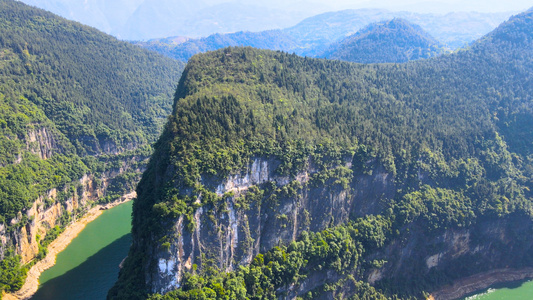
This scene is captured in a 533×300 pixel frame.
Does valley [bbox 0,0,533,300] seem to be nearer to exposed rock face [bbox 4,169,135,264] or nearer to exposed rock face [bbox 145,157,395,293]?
exposed rock face [bbox 145,157,395,293]

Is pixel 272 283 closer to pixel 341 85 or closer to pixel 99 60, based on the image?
pixel 341 85

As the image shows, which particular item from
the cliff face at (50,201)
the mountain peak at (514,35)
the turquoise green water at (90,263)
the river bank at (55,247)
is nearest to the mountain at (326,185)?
the turquoise green water at (90,263)

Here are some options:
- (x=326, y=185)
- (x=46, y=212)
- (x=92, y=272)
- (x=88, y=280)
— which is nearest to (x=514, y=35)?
(x=326, y=185)

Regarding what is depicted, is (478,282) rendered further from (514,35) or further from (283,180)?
(514,35)

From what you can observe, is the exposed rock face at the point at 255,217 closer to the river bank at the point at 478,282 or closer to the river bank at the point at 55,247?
the river bank at the point at 478,282

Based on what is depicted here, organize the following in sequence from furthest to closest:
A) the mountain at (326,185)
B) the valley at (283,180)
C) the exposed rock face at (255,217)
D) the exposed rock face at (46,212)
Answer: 1. the exposed rock face at (46,212)
2. the valley at (283,180)
3. the mountain at (326,185)
4. the exposed rock face at (255,217)

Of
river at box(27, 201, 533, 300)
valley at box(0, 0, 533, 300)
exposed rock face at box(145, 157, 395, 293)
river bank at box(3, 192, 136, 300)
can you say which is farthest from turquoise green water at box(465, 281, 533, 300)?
river bank at box(3, 192, 136, 300)

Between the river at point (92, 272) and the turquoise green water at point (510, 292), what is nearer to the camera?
the river at point (92, 272)
